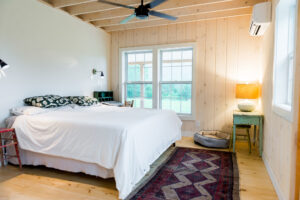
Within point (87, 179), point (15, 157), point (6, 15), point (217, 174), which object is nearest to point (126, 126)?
point (87, 179)

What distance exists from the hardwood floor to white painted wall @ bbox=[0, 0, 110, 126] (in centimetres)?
87

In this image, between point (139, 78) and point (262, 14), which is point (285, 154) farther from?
point (139, 78)

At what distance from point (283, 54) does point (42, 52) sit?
142 inches

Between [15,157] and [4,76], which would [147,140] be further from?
[4,76]

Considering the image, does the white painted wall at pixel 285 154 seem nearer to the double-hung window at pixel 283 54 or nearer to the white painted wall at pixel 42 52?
the double-hung window at pixel 283 54

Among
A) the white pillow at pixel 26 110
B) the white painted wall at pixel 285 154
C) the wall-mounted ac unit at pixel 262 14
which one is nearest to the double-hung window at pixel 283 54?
the white painted wall at pixel 285 154

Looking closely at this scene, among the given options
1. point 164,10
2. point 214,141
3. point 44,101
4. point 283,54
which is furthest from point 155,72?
point 283,54

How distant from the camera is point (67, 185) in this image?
219 centimetres

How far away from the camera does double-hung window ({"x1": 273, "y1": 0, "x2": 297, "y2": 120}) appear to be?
6.96 feet

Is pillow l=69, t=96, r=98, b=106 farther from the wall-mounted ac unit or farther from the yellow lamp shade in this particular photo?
the wall-mounted ac unit

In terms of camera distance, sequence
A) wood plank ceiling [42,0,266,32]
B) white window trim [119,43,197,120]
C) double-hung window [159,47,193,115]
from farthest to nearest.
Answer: double-hung window [159,47,193,115], white window trim [119,43,197,120], wood plank ceiling [42,0,266,32]

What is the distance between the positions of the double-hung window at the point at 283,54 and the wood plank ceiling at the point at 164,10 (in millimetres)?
1277

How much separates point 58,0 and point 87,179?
3.08 metres

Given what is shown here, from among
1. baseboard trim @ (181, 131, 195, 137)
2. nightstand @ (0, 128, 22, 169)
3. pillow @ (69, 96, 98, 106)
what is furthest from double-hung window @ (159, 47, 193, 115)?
nightstand @ (0, 128, 22, 169)
